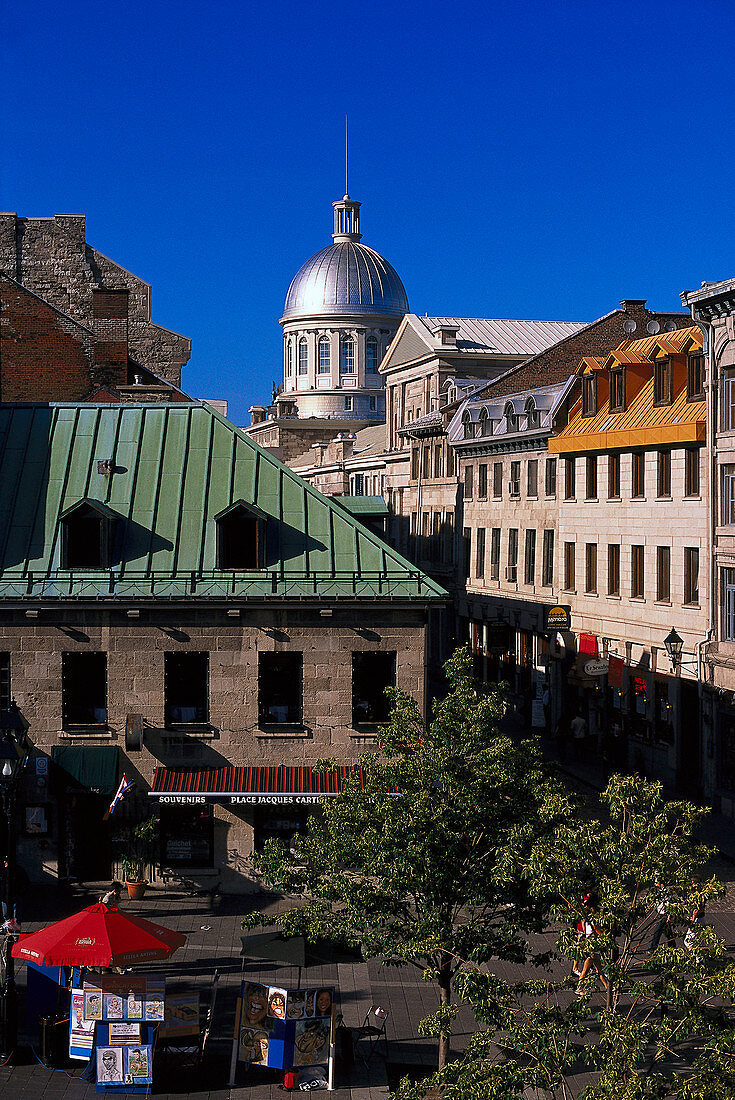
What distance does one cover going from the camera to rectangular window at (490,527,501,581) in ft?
193

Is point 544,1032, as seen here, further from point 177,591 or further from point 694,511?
point 694,511

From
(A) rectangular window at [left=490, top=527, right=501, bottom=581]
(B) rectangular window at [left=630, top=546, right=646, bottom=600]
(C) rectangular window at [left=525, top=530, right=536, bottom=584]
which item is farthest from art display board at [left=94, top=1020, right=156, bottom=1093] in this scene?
(A) rectangular window at [left=490, top=527, right=501, bottom=581]

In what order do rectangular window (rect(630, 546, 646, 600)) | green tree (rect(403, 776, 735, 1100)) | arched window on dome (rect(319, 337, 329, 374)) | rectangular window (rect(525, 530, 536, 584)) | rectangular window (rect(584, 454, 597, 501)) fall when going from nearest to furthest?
green tree (rect(403, 776, 735, 1100))
rectangular window (rect(630, 546, 646, 600))
rectangular window (rect(584, 454, 597, 501))
rectangular window (rect(525, 530, 536, 584))
arched window on dome (rect(319, 337, 329, 374))

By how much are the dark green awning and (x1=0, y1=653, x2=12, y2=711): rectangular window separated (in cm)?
147

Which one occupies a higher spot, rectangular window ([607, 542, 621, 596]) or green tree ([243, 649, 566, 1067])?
rectangular window ([607, 542, 621, 596])

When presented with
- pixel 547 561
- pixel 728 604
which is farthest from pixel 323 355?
pixel 728 604

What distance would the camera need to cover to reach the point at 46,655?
26.9 metres

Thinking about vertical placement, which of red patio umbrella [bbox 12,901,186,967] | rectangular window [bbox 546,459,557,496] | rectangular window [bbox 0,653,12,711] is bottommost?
red patio umbrella [bbox 12,901,186,967]

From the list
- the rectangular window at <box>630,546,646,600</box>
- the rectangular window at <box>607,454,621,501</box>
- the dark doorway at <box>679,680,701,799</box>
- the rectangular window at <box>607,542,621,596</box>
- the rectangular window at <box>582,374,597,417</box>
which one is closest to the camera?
the dark doorway at <box>679,680,701,799</box>

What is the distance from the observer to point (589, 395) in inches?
1898

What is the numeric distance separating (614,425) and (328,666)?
2187 cm

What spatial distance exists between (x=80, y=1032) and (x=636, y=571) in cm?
2957

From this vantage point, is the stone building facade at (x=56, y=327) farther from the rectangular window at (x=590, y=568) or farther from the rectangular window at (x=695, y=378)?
the rectangular window at (x=590, y=568)

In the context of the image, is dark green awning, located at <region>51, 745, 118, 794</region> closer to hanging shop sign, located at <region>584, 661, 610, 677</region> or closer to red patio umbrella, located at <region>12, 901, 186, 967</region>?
red patio umbrella, located at <region>12, 901, 186, 967</region>
